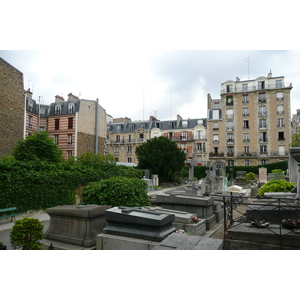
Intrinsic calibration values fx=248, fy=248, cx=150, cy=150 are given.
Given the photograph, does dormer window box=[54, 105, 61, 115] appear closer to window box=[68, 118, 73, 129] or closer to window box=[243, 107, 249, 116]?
window box=[68, 118, 73, 129]

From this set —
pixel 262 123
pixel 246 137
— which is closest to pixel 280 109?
pixel 262 123

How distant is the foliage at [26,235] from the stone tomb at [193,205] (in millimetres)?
4870

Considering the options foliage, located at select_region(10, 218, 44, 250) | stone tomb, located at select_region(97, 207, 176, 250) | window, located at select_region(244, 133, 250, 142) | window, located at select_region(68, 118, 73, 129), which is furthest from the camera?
window, located at select_region(244, 133, 250, 142)

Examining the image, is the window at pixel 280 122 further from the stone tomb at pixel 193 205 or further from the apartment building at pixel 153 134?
the stone tomb at pixel 193 205

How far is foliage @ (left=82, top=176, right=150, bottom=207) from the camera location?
764 cm

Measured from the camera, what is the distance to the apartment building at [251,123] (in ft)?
142

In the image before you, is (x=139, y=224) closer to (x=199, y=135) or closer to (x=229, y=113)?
(x=229, y=113)

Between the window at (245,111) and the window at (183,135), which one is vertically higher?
the window at (245,111)

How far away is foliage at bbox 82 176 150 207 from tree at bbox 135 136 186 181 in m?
23.3

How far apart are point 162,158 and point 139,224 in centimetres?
2627

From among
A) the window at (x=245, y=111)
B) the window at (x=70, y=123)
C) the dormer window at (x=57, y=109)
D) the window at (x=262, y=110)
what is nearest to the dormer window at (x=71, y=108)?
the window at (x=70, y=123)

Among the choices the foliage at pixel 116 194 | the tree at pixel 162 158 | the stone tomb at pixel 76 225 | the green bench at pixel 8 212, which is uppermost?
the tree at pixel 162 158

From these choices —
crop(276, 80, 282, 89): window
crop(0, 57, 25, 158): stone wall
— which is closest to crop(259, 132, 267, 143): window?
crop(276, 80, 282, 89): window

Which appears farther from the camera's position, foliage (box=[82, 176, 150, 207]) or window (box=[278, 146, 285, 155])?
window (box=[278, 146, 285, 155])
